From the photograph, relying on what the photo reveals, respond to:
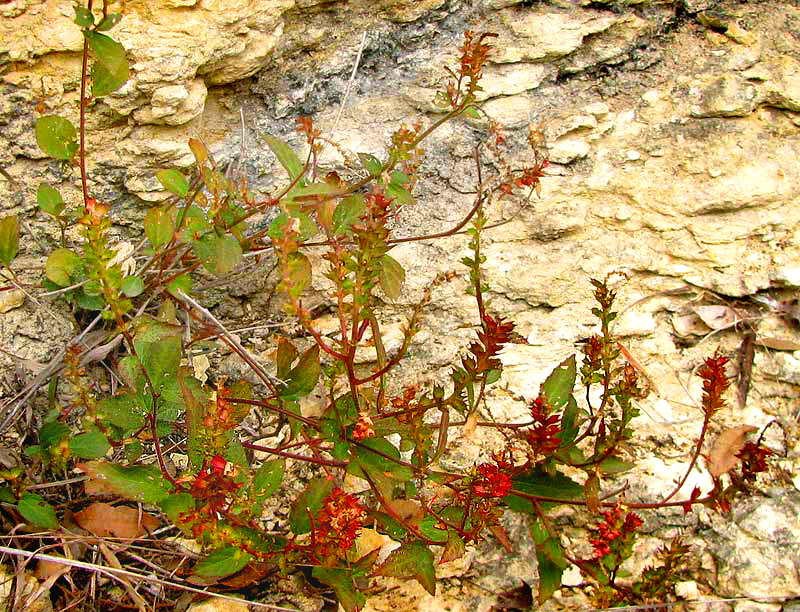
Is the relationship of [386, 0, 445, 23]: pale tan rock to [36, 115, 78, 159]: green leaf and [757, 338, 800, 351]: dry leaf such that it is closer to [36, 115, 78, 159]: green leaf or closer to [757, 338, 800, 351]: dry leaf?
[36, 115, 78, 159]: green leaf

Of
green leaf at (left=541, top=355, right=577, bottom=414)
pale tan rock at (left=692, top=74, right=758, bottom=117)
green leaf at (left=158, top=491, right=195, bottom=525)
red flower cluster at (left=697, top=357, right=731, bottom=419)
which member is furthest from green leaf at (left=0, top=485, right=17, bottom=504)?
pale tan rock at (left=692, top=74, right=758, bottom=117)

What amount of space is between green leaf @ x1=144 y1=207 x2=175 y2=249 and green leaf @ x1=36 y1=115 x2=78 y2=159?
239 mm

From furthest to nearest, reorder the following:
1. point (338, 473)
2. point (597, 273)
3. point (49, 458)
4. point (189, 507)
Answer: point (597, 273) → point (338, 473) → point (49, 458) → point (189, 507)

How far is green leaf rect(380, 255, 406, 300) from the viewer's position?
218 cm

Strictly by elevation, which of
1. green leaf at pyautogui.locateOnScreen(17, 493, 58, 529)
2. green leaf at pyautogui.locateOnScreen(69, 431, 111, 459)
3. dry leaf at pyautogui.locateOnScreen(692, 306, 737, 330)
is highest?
green leaf at pyautogui.locateOnScreen(69, 431, 111, 459)

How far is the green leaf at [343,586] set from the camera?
1.88 metres

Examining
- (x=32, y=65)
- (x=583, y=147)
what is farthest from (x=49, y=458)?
(x=583, y=147)

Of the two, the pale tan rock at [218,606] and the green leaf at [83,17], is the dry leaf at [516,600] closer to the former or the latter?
the pale tan rock at [218,606]

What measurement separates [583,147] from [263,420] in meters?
Result: 1.26

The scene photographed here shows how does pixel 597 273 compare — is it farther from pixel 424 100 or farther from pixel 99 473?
pixel 99 473

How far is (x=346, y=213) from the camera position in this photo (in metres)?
2.20

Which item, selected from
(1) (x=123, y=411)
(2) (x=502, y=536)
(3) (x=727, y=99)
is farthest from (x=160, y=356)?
(3) (x=727, y=99)

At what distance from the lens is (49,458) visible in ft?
6.72

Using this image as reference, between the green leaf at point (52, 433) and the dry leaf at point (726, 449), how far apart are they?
5.30 ft
